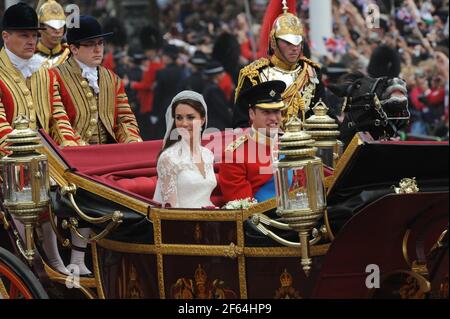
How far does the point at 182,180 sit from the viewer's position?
7234mm

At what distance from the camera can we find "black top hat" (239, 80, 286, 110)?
7090 millimetres

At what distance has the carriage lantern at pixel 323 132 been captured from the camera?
7445 mm

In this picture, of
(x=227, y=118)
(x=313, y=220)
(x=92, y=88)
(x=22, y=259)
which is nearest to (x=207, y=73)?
(x=227, y=118)

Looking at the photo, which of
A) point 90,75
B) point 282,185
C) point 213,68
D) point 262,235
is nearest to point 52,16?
point 90,75

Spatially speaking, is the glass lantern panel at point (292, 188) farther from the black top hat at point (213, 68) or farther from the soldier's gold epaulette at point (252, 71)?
the black top hat at point (213, 68)

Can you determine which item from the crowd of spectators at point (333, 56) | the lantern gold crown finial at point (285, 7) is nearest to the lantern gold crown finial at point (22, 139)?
the lantern gold crown finial at point (285, 7)

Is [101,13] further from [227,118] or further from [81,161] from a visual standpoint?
[81,161]

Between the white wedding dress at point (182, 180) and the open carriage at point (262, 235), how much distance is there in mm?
149

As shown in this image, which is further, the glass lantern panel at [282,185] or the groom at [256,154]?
the groom at [256,154]

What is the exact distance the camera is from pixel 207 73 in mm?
16609

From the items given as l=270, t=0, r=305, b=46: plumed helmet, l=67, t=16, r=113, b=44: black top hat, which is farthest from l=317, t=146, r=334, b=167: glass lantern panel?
l=67, t=16, r=113, b=44: black top hat

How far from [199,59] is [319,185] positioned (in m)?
11.4

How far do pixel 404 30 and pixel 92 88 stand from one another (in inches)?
293

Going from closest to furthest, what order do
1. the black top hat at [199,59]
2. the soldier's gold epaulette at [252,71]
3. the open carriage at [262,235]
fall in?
the open carriage at [262,235], the soldier's gold epaulette at [252,71], the black top hat at [199,59]
